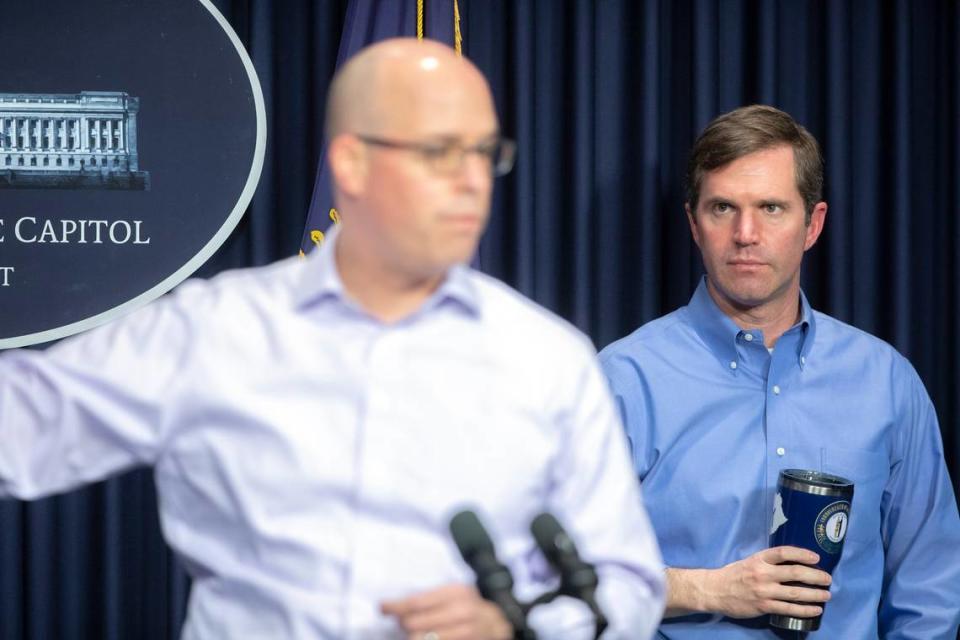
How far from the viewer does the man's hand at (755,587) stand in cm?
161

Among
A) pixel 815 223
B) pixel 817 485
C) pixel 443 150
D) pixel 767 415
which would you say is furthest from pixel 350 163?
pixel 815 223

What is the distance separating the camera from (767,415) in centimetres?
194

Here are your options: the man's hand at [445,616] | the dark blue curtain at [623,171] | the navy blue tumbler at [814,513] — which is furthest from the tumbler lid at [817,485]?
the dark blue curtain at [623,171]

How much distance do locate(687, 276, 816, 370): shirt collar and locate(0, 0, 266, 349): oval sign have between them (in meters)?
0.88

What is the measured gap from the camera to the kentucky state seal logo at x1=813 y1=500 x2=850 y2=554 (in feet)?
5.16

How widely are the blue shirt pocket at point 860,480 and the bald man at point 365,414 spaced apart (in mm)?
787

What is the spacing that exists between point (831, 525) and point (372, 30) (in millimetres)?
1244

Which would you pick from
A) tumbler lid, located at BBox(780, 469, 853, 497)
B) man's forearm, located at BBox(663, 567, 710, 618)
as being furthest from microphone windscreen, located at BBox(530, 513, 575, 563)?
man's forearm, located at BBox(663, 567, 710, 618)

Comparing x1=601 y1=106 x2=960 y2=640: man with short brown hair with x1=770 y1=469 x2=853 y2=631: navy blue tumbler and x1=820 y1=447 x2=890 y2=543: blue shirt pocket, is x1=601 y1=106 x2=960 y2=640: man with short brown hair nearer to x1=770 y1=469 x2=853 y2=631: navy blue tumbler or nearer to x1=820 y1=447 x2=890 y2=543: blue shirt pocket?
x1=820 y1=447 x2=890 y2=543: blue shirt pocket

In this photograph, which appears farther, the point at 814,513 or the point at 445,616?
the point at 814,513

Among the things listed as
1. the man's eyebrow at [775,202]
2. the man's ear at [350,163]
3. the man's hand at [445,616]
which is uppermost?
the man's ear at [350,163]

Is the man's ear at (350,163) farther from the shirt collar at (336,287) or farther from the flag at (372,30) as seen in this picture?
the flag at (372,30)

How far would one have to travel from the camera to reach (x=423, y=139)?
1.12m

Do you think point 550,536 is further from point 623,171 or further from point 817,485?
point 623,171
